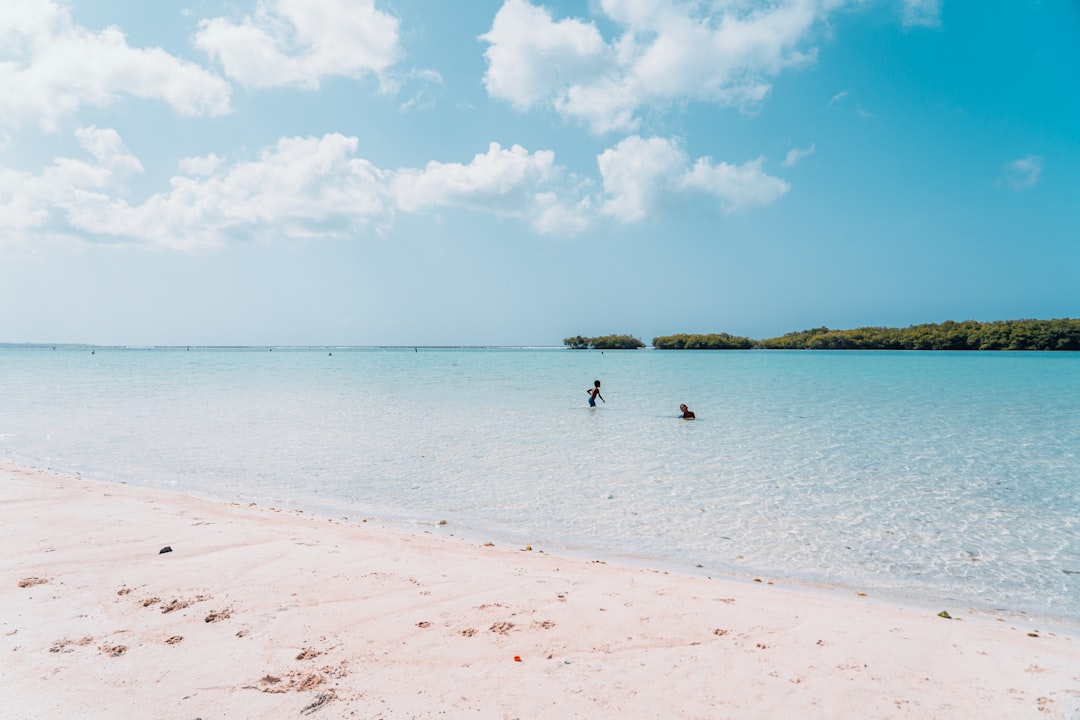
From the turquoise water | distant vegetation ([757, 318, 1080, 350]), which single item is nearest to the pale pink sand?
the turquoise water

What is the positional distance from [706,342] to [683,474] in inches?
6671

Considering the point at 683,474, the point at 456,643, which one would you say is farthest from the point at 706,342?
the point at 456,643

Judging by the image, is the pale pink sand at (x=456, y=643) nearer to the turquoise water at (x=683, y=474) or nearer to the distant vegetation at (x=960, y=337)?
the turquoise water at (x=683, y=474)

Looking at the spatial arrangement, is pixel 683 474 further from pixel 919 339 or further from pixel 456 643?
A: pixel 919 339

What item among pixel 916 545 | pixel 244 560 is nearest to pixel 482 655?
pixel 244 560

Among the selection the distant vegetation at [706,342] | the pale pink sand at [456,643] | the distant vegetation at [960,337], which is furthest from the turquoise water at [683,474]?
the distant vegetation at [706,342]

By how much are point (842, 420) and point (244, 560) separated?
21.8 m

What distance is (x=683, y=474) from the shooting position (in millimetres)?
12938

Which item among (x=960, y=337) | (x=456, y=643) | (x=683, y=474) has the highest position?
(x=960, y=337)

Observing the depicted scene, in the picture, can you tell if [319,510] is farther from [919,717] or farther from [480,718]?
[919,717]

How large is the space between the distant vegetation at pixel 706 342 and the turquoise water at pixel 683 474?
14875cm

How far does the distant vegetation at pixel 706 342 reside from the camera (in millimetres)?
172750

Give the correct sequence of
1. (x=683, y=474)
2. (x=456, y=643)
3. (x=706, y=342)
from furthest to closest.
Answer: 1. (x=706, y=342)
2. (x=683, y=474)
3. (x=456, y=643)

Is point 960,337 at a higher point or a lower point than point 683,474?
higher
